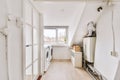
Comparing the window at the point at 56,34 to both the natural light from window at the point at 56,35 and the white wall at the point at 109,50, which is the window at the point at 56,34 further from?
the white wall at the point at 109,50

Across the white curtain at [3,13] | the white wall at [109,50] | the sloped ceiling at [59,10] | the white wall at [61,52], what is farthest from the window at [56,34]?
the white curtain at [3,13]

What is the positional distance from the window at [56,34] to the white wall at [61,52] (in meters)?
0.38

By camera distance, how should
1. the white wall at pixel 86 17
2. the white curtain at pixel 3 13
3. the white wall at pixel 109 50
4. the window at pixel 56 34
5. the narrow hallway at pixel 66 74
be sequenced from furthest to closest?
the window at pixel 56 34 < the narrow hallway at pixel 66 74 < the white wall at pixel 86 17 < the white wall at pixel 109 50 < the white curtain at pixel 3 13

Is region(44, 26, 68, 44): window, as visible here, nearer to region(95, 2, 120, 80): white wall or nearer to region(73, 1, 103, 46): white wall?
region(73, 1, 103, 46): white wall

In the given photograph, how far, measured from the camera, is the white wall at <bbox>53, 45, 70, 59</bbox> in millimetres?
7246

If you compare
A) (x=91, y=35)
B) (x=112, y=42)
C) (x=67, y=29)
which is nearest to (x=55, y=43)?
(x=67, y=29)

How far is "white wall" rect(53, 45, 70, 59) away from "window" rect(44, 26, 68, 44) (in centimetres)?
38

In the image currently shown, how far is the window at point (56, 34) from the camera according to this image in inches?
292

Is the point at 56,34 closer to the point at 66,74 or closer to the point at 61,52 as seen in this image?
the point at 61,52

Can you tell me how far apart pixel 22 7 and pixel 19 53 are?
2.16 feet

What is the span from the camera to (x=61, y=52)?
23.8ft

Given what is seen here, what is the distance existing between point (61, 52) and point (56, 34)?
0.95 m

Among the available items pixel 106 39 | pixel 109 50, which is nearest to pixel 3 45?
pixel 109 50

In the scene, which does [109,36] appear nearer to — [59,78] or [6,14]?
[59,78]
